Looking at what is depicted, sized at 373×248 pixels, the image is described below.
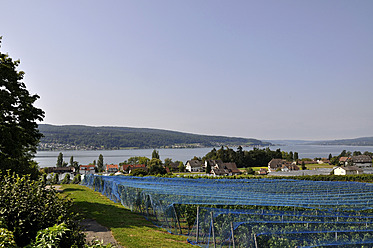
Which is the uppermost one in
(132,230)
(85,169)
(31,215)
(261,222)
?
(31,215)

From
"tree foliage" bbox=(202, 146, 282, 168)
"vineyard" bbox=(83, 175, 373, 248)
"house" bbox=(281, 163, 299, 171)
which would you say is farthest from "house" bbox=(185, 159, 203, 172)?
"vineyard" bbox=(83, 175, 373, 248)

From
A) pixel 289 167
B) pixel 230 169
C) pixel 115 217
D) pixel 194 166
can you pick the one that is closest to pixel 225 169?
pixel 230 169

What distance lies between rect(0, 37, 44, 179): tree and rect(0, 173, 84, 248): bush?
1221cm

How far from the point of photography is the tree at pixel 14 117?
53.7 ft

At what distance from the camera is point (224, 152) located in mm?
97625

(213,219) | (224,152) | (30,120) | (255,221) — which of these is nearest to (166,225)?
(213,219)

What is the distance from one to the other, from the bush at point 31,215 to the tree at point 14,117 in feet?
40.1

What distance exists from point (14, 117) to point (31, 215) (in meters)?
15.0

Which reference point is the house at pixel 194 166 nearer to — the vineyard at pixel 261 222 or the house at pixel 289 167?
the house at pixel 289 167

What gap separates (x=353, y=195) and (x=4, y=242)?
20.1 m

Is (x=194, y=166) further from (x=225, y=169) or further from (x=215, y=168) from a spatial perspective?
(x=225, y=169)

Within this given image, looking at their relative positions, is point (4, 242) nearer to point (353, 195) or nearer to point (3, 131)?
point (3, 131)

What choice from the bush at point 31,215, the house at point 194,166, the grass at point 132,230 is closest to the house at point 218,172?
the house at point 194,166

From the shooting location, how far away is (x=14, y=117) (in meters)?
17.6
